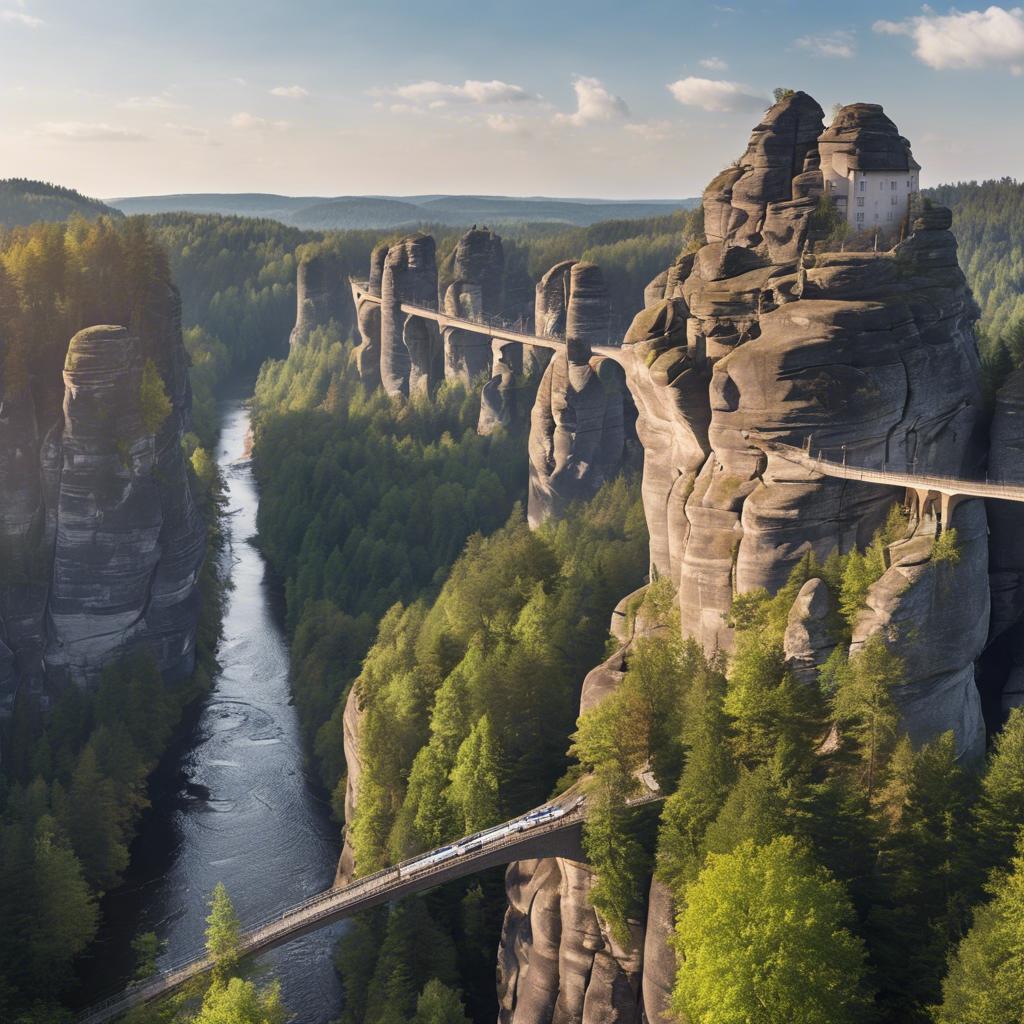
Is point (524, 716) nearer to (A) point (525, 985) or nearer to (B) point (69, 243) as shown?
(A) point (525, 985)

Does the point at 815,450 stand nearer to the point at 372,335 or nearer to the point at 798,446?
the point at 798,446

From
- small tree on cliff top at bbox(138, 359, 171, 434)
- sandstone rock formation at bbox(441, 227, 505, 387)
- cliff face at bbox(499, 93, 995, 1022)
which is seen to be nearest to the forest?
cliff face at bbox(499, 93, 995, 1022)

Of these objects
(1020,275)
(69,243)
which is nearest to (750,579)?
(69,243)

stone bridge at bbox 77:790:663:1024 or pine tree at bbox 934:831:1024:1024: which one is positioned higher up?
pine tree at bbox 934:831:1024:1024

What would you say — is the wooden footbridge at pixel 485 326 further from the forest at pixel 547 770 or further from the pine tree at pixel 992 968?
the pine tree at pixel 992 968

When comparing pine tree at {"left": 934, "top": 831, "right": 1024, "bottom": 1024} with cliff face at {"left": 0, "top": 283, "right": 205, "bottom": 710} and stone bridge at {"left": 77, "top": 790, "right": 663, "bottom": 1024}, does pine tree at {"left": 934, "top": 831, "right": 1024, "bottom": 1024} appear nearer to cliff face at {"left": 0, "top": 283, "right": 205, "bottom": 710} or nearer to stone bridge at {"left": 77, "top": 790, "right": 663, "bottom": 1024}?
stone bridge at {"left": 77, "top": 790, "right": 663, "bottom": 1024}

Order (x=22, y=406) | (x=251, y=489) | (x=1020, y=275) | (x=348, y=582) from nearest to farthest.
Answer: (x=22, y=406) < (x=348, y=582) < (x=251, y=489) < (x=1020, y=275)

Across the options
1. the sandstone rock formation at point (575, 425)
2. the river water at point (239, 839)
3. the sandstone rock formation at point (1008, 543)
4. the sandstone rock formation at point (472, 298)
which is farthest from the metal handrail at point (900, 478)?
the sandstone rock formation at point (472, 298)
